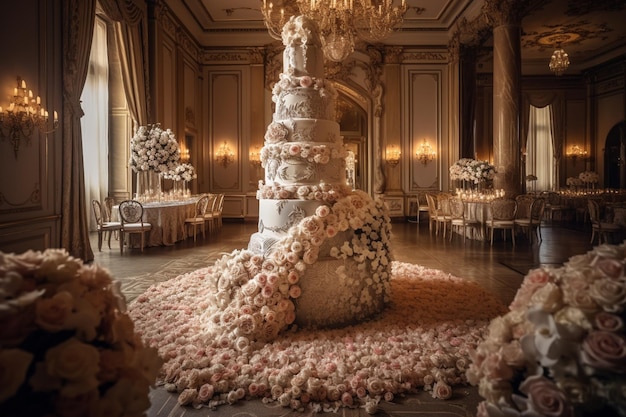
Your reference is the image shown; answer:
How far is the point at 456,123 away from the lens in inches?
522

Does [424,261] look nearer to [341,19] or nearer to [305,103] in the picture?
[305,103]

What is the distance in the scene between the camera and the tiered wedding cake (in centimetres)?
376

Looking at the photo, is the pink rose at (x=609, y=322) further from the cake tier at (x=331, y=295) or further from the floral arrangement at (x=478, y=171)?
the floral arrangement at (x=478, y=171)

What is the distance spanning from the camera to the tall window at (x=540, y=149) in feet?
57.4

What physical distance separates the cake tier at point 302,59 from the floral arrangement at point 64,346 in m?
3.49

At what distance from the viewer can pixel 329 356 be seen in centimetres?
308

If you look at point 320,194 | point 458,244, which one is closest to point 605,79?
point 458,244

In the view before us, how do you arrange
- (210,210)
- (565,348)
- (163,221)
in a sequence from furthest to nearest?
(210,210) → (163,221) → (565,348)

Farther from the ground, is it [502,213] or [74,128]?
[74,128]

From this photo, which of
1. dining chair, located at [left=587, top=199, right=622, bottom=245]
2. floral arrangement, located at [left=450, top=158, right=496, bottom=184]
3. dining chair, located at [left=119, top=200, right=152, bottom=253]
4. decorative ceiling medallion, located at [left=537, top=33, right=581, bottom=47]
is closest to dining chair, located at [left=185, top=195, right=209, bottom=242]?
dining chair, located at [left=119, top=200, right=152, bottom=253]

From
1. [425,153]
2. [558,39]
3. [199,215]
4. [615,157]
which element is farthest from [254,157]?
[615,157]

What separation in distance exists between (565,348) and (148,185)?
31.2 ft

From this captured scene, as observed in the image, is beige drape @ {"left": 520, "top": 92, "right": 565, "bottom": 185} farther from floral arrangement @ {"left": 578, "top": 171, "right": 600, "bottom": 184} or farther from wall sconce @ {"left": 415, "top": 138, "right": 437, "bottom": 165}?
wall sconce @ {"left": 415, "top": 138, "right": 437, "bottom": 165}

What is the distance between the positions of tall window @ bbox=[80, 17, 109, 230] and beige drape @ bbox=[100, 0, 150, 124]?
961 mm
